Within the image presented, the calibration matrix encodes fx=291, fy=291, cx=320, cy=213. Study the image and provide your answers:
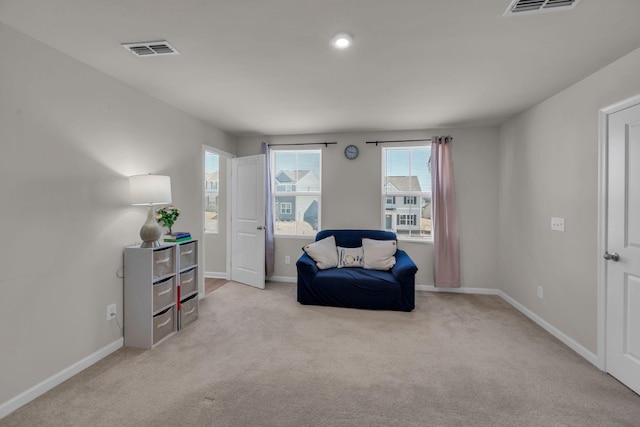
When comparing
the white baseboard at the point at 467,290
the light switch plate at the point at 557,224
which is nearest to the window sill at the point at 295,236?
the white baseboard at the point at 467,290

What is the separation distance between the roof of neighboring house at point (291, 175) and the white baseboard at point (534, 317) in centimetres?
257

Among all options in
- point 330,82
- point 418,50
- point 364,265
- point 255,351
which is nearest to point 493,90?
point 418,50

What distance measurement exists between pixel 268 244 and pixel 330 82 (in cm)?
289

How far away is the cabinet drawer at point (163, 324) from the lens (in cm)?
273

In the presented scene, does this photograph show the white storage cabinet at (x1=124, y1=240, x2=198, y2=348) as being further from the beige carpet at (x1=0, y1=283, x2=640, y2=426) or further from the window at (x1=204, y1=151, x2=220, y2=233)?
the window at (x1=204, y1=151, x2=220, y2=233)

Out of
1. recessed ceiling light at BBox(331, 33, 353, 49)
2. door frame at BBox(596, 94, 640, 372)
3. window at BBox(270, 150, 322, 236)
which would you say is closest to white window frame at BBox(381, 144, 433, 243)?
window at BBox(270, 150, 322, 236)

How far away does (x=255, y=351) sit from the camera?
2625mm

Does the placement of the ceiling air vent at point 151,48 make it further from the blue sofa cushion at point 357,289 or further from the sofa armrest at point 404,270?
the sofa armrest at point 404,270

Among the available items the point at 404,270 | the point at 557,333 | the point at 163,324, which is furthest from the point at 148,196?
the point at 557,333

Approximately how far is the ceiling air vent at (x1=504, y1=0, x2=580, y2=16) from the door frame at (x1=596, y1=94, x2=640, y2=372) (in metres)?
1.19

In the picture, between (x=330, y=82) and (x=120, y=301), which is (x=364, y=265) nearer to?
(x=330, y=82)

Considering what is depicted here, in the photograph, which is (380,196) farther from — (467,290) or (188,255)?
(188,255)

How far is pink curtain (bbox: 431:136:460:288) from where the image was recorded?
4.29 meters

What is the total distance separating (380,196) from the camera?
4598 millimetres
